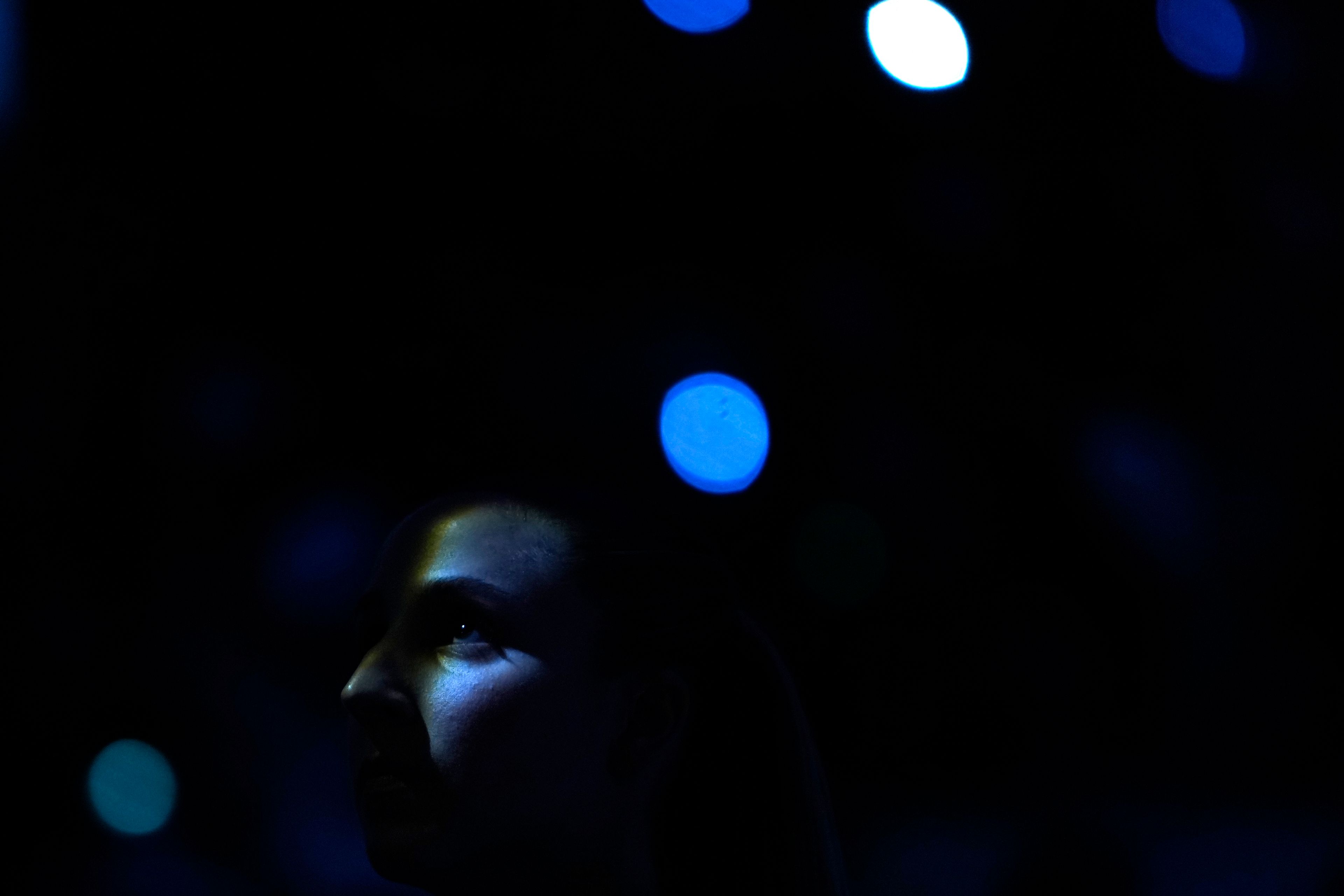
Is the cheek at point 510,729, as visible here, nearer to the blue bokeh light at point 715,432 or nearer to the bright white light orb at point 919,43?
the blue bokeh light at point 715,432

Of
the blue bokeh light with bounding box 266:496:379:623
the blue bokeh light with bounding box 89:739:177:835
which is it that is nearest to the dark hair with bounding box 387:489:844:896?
the blue bokeh light with bounding box 266:496:379:623

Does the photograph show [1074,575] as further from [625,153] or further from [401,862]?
[401,862]

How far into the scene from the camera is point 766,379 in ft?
8.64

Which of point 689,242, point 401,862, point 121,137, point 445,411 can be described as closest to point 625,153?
point 689,242

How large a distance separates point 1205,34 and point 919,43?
515mm

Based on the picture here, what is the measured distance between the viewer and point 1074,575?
102 inches

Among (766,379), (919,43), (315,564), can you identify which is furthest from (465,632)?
(919,43)

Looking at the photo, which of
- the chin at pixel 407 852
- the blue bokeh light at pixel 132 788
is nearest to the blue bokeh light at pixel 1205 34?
the chin at pixel 407 852

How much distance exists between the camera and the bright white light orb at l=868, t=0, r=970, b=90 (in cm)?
235

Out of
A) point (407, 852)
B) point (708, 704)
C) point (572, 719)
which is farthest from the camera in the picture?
point (708, 704)

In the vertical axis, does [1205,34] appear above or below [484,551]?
above

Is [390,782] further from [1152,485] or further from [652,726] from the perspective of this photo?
[1152,485]

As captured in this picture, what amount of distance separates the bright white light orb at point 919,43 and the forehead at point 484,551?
1.18 m

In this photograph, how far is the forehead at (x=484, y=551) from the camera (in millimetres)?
1752
